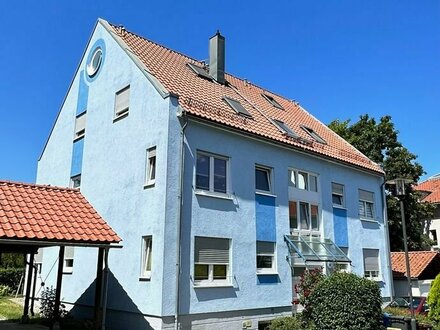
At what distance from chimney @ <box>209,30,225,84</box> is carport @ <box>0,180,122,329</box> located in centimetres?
977

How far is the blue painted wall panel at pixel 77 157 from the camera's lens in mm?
18297

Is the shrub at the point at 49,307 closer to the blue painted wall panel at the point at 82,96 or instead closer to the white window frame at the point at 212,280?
the white window frame at the point at 212,280

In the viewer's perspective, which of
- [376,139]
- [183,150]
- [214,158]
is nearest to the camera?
[183,150]

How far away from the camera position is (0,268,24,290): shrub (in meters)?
29.3

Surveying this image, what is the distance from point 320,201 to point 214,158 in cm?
630

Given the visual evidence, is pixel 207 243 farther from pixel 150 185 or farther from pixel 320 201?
pixel 320 201

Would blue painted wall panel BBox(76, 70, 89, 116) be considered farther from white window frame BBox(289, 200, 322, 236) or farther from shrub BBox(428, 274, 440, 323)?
shrub BBox(428, 274, 440, 323)

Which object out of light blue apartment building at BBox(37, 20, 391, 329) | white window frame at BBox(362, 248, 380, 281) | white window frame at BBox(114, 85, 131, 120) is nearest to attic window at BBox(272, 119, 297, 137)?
light blue apartment building at BBox(37, 20, 391, 329)

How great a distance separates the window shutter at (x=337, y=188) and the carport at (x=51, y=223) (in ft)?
36.7

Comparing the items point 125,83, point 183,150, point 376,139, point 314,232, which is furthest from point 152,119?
point 376,139

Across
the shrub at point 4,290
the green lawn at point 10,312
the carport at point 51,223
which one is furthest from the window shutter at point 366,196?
the shrub at point 4,290

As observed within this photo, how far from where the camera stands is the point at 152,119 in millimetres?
14391

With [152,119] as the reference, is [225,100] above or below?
above

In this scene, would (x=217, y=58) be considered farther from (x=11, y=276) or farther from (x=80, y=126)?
(x=11, y=276)
